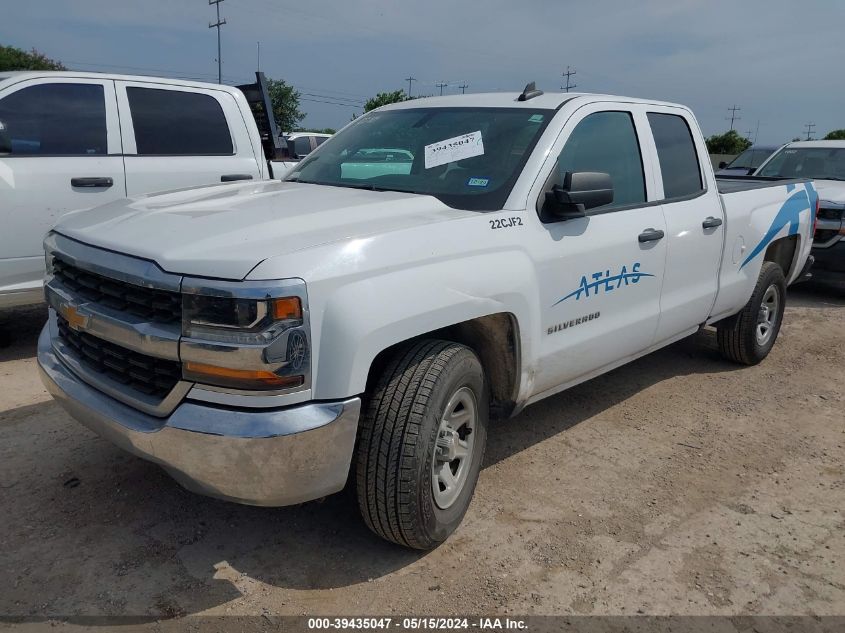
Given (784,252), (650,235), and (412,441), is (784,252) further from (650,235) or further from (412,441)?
(412,441)

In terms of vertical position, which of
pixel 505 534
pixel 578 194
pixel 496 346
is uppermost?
pixel 578 194

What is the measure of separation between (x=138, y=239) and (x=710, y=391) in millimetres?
4032

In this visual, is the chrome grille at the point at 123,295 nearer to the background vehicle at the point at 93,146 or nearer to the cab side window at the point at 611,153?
the cab side window at the point at 611,153

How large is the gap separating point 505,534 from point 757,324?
3357 mm

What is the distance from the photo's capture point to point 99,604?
2514 millimetres

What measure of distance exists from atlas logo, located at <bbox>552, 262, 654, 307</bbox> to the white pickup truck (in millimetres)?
16

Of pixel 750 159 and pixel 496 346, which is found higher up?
pixel 750 159

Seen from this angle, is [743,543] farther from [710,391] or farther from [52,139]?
[52,139]

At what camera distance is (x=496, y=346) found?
3.13 m

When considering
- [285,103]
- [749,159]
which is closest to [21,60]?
[285,103]

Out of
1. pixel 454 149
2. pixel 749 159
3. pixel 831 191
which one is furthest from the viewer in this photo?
pixel 749 159

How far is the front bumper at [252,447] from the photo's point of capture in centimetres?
226

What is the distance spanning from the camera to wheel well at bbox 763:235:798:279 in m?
5.59

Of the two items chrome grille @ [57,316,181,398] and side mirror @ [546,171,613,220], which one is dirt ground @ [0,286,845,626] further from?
side mirror @ [546,171,613,220]
